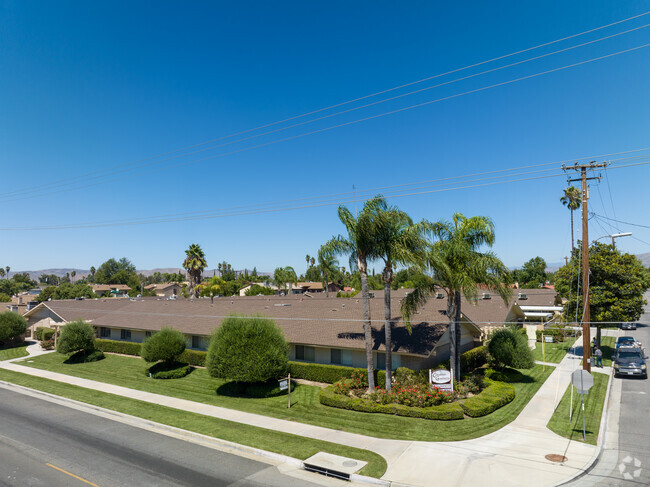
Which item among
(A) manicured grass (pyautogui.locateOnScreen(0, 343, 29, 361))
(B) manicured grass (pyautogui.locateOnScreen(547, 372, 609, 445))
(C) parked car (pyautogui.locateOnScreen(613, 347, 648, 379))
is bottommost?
(A) manicured grass (pyautogui.locateOnScreen(0, 343, 29, 361))

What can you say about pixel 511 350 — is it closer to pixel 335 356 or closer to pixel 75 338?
pixel 335 356

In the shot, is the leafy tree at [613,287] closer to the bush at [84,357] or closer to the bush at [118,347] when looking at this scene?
the bush at [118,347]

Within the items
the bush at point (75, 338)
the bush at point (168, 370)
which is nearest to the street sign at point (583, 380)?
the bush at point (168, 370)

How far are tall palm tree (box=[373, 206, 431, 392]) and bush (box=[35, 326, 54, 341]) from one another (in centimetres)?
4380

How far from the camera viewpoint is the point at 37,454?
674 inches

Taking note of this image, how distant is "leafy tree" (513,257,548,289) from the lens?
106 meters

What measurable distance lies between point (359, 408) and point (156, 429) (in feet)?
35.4

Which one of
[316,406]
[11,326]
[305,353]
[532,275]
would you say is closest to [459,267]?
[316,406]

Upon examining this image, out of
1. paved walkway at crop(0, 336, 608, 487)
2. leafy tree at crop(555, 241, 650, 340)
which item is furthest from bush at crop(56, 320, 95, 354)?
leafy tree at crop(555, 241, 650, 340)

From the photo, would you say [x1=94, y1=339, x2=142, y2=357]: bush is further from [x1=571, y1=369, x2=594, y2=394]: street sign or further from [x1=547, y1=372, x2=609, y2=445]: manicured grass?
[x1=571, y1=369, x2=594, y2=394]: street sign

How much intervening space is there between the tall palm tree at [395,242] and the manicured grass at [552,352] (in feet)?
58.0

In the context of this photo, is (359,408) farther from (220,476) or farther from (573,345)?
(573,345)

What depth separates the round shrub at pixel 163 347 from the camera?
31.7 metres

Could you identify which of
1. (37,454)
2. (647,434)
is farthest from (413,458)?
(37,454)
